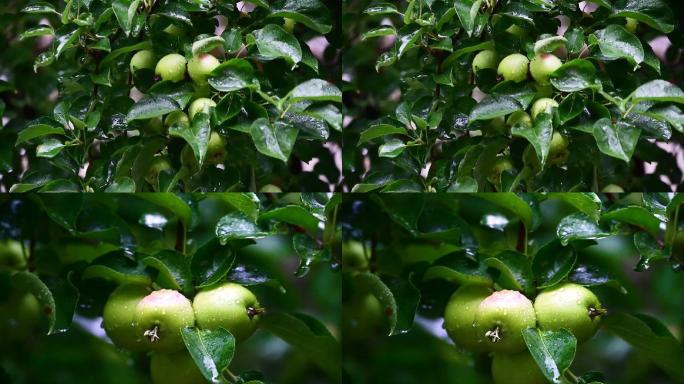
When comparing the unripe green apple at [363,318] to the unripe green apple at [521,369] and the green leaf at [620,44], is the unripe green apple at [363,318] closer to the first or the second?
the unripe green apple at [521,369]

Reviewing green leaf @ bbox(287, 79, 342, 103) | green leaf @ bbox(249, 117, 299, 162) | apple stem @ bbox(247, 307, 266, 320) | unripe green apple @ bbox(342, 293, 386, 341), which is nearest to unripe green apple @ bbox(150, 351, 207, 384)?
apple stem @ bbox(247, 307, 266, 320)

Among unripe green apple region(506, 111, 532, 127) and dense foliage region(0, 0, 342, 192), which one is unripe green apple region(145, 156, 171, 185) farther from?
unripe green apple region(506, 111, 532, 127)

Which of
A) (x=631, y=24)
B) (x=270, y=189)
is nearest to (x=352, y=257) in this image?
(x=270, y=189)

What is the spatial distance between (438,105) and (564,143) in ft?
0.85

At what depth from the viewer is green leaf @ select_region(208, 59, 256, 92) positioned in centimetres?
149

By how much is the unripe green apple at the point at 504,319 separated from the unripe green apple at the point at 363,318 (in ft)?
0.67

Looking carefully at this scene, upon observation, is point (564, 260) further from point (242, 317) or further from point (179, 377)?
point (179, 377)

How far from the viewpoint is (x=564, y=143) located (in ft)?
4.96

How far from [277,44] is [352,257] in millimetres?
418

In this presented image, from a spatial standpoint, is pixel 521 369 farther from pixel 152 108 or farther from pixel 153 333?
pixel 152 108

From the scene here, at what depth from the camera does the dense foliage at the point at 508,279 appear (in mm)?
1429

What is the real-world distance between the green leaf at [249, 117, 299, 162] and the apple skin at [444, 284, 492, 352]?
0.39 meters

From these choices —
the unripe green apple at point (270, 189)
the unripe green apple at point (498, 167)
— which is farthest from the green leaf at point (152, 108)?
the unripe green apple at point (498, 167)

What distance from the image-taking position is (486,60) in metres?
1.60
